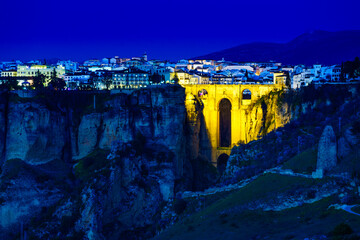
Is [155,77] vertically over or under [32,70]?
under

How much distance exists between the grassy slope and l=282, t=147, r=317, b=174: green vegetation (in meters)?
1.02

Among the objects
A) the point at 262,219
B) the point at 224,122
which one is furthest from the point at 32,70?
the point at 262,219

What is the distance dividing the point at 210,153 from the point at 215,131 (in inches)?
110

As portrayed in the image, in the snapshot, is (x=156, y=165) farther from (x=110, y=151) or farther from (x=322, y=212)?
(x=322, y=212)

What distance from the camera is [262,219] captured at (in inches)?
1512

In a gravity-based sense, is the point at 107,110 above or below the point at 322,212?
above

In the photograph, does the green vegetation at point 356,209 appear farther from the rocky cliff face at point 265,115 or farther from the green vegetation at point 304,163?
the rocky cliff face at point 265,115

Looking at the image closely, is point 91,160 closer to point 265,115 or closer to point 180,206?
point 265,115

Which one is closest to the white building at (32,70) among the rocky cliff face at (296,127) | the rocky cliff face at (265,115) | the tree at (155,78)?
the tree at (155,78)

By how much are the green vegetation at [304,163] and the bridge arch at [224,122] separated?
3774 cm

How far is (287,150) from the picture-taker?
5456cm

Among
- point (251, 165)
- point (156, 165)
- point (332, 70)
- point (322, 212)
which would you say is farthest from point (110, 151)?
point (322, 212)

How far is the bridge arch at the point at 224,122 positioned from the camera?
84.8 m

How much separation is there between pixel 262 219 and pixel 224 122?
156ft
